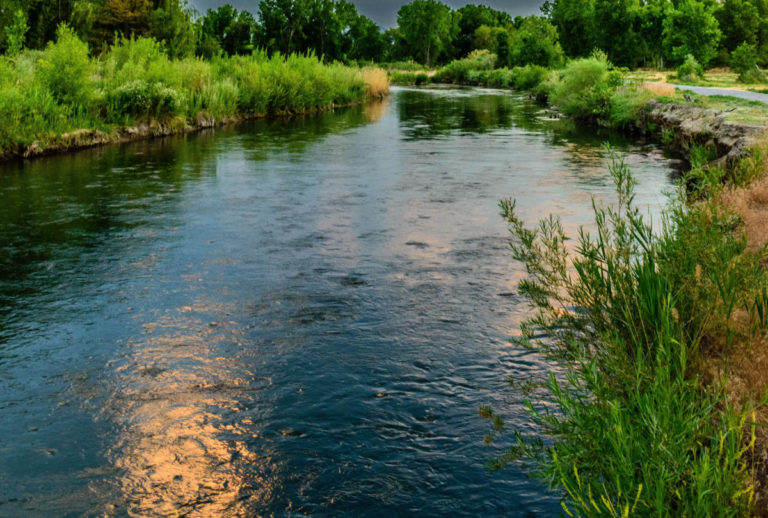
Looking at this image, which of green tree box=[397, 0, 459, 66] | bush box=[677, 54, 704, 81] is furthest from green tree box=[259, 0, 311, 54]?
green tree box=[397, 0, 459, 66]

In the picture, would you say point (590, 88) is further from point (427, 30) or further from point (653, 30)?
point (427, 30)

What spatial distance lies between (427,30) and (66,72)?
11462 centimetres

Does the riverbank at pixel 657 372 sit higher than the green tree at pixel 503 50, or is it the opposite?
the green tree at pixel 503 50

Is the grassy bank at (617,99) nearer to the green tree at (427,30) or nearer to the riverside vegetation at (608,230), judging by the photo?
the riverside vegetation at (608,230)

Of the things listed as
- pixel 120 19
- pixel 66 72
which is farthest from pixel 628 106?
pixel 120 19

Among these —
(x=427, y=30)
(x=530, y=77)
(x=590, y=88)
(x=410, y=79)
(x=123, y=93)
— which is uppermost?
(x=427, y=30)

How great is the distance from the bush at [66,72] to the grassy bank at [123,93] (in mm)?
25

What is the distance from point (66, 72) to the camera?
18.3 m

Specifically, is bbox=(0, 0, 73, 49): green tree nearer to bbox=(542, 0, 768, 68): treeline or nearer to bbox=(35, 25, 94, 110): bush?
bbox=(35, 25, 94, 110): bush

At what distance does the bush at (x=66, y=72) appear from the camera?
59.8ft

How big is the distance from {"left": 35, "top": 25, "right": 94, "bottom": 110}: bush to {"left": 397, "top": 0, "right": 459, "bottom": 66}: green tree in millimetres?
110577

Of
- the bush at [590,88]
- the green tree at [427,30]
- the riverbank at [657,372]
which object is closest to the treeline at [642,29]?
the bush at [590,88]

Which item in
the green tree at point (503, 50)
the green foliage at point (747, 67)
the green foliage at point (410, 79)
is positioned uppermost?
the green tree at point (503, 50)

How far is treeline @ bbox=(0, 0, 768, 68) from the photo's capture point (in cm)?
3417
